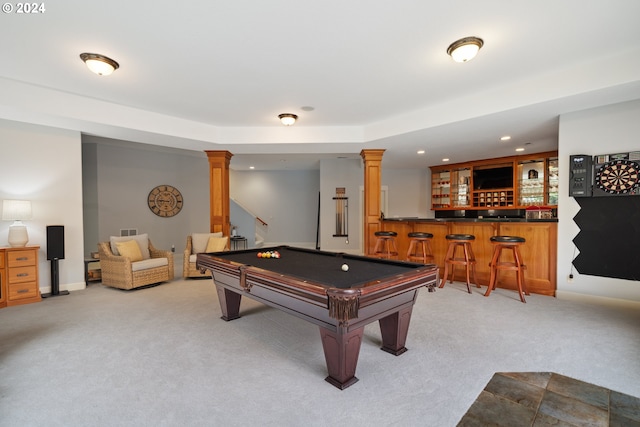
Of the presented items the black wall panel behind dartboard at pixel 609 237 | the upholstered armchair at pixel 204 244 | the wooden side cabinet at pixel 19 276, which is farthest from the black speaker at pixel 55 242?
the black wall panel behind dartboard at pixel 609 237

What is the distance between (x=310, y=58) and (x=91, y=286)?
505cm

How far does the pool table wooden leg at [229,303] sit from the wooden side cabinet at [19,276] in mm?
2950

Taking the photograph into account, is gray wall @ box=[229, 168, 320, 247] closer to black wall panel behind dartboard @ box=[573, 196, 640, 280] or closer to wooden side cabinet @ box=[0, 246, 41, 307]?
wooden side cabinet @ box=[0, 246, 41, 307]

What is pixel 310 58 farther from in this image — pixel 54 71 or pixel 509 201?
pixel 509 201

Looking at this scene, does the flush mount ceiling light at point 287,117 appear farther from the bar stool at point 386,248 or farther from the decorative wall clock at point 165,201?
the decorative wall clock at point 165,201

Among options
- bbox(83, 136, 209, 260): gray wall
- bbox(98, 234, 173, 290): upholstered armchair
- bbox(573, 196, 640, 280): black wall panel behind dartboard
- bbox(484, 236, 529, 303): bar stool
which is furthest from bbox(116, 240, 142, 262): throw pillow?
bbox(573, 196, 640, 280): black wall panel behind dartboard

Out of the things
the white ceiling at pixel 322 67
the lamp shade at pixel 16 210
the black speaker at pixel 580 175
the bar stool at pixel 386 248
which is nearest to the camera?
the white ceiling at pixel 322 67

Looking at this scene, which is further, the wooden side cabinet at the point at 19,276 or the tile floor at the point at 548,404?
the wooden side cabinet at the point at 19,276

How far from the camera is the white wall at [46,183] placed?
423cm

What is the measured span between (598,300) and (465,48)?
3.62 meters

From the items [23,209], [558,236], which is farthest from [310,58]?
[23,209]

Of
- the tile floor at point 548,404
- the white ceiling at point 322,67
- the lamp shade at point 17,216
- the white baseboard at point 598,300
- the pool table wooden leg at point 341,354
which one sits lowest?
the tile floor at point 548,404

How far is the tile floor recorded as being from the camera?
67.9 inches

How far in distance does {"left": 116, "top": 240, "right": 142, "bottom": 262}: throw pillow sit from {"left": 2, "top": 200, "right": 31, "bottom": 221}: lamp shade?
1.17 meters
